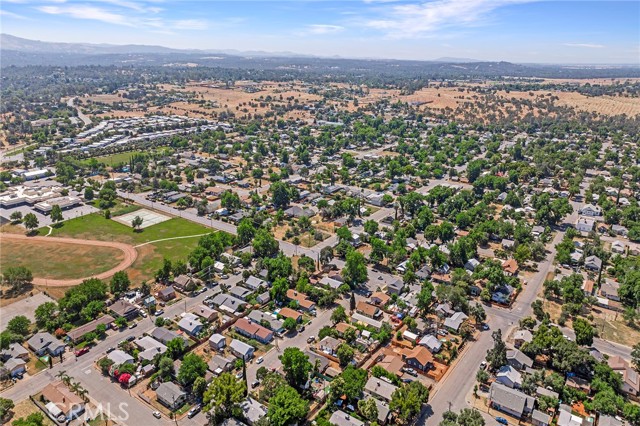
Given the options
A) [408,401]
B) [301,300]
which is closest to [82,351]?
[301,300]

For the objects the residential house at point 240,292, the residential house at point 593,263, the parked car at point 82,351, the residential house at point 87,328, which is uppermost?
the residential house at point 593,263

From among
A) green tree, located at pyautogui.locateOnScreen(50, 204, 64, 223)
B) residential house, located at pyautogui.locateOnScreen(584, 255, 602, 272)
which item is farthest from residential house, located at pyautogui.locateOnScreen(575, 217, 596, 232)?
green tree, located at pyautogui.locateOnScreen(50, 204, 64, 223)

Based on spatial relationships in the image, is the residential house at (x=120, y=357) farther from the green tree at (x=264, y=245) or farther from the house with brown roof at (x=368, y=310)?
the house with brown roof at (x=368, y=310)

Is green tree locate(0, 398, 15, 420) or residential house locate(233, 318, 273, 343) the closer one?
green tree locate(0, 398, 15, 420)

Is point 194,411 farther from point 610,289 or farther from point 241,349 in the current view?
point 610,289

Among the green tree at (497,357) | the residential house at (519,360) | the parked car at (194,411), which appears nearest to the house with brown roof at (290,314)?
the parked car at (194,411)

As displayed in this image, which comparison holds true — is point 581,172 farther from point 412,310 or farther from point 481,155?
point 412,310

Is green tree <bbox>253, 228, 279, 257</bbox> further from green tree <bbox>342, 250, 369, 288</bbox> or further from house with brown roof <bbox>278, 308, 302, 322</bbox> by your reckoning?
house with brown roof <bbox>278, 308, 302, 322</bbox>
